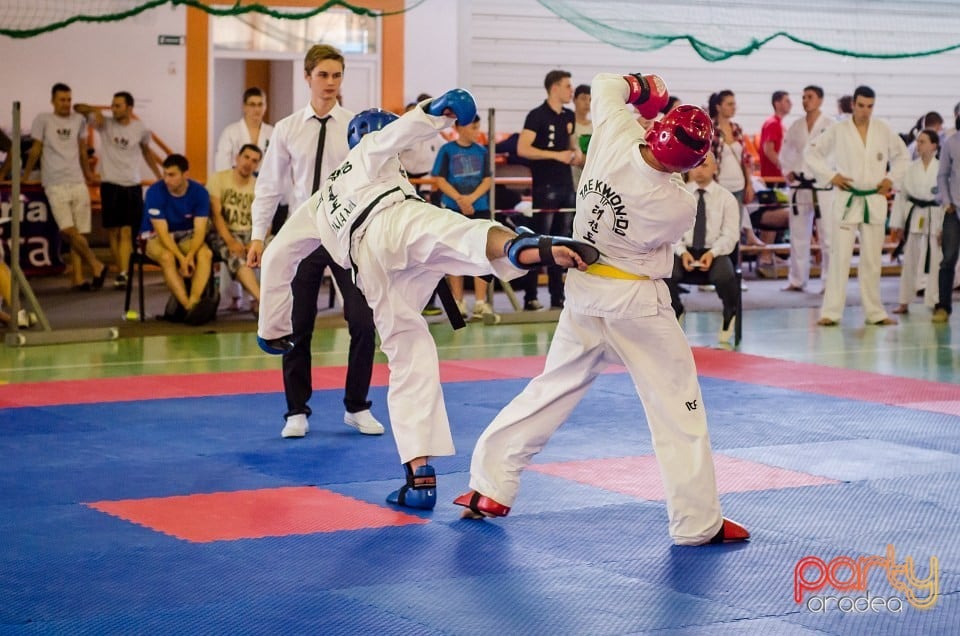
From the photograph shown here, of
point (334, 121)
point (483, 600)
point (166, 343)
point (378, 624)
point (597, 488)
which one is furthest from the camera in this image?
point (166, 343)

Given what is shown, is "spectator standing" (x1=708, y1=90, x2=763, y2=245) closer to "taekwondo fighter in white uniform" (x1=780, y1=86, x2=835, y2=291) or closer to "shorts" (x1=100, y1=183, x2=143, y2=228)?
"taekwondo fighter in white uniform" (x1=780, y1=86, x2=835, y2=291)

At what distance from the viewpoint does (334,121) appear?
21.9ft

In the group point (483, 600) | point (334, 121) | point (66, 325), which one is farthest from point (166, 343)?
point (483, 600)

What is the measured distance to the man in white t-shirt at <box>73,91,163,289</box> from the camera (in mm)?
13656

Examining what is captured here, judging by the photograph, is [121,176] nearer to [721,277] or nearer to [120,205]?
[120,205]

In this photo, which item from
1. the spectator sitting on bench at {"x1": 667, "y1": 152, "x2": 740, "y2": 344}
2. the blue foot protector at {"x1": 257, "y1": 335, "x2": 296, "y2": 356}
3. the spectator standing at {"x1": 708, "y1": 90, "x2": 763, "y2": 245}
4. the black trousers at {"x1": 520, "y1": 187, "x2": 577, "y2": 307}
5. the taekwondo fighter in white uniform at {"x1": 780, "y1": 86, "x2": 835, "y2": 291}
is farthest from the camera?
the taekwondo fighter in white uniform at {"x1": 780, "y1": 86, "x2": 835, "y2": 291}

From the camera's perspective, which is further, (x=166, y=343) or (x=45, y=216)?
(x=45, y=216)

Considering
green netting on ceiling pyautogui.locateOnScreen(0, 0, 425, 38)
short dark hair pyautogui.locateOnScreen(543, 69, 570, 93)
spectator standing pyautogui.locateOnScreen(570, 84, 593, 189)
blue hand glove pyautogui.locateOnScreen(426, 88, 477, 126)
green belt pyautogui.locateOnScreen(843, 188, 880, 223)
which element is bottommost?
green belt pyautogui.locateOnScreen(843, 188, 880, 223)

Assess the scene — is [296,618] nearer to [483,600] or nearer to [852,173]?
[483,600]

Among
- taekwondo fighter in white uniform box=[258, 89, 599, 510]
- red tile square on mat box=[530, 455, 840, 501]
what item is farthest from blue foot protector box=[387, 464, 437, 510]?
red tile square on mat box=[530, 455, 840, 501]

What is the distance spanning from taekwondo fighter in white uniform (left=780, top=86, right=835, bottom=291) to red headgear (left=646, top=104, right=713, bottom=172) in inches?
376

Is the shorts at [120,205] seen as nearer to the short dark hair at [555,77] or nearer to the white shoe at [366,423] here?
the short dark hair at [555,77]

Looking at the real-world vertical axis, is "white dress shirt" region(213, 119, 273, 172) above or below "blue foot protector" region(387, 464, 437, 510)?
above

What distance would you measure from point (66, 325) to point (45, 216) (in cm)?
417
